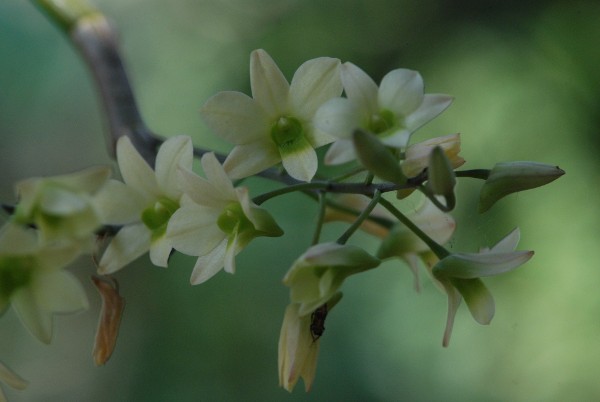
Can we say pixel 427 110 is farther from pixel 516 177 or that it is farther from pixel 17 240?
pixel 17 240

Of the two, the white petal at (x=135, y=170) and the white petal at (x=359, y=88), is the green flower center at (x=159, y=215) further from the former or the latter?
the white petal at (x=359, y=88)

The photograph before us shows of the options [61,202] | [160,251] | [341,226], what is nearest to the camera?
[61,202]

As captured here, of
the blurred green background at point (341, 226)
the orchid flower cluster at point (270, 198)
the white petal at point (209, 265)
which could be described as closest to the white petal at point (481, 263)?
the orchid flower cluster at point (270, 198)

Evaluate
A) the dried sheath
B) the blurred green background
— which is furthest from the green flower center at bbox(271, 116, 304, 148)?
the blurred green background

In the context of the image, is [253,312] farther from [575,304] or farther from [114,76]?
[114,76]

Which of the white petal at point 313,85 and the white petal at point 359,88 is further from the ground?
the white petal at point 313,85

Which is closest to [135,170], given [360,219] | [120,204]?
[120,204]

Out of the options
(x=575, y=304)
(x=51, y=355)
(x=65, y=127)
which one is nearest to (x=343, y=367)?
(x=575, y=304)
